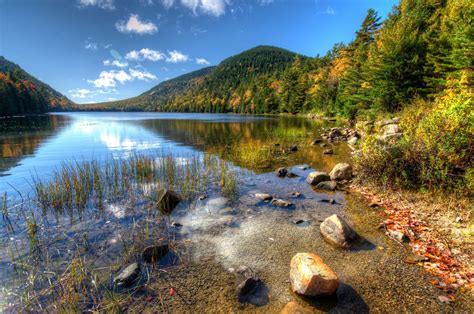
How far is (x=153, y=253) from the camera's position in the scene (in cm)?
525

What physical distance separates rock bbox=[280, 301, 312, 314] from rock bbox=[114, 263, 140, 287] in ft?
10.2

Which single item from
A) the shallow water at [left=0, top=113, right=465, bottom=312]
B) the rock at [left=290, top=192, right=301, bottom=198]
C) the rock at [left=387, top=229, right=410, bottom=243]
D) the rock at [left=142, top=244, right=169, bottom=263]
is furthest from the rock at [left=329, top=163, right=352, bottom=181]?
the rock at [left=142, top=244, right=169, bottom=263]

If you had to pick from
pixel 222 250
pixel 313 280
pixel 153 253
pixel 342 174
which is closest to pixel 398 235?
pixel 313 280

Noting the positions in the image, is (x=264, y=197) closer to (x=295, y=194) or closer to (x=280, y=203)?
(x=280, y=203)

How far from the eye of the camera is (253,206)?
323 inches

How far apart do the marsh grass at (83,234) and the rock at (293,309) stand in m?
2.99

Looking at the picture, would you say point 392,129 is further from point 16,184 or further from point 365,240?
point 16,184

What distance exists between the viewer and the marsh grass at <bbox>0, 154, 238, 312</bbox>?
411cm

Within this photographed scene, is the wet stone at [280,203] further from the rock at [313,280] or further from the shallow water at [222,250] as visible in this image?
the rock at [313,280]

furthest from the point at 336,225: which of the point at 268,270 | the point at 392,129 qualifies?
the point at 392,129

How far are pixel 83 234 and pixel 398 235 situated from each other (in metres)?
8.79

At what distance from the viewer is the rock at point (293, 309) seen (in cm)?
362

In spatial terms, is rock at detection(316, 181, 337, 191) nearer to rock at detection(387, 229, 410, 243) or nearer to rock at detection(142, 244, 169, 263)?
rock at detection(387, 229, 410, 243)

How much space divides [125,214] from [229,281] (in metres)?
4.94
